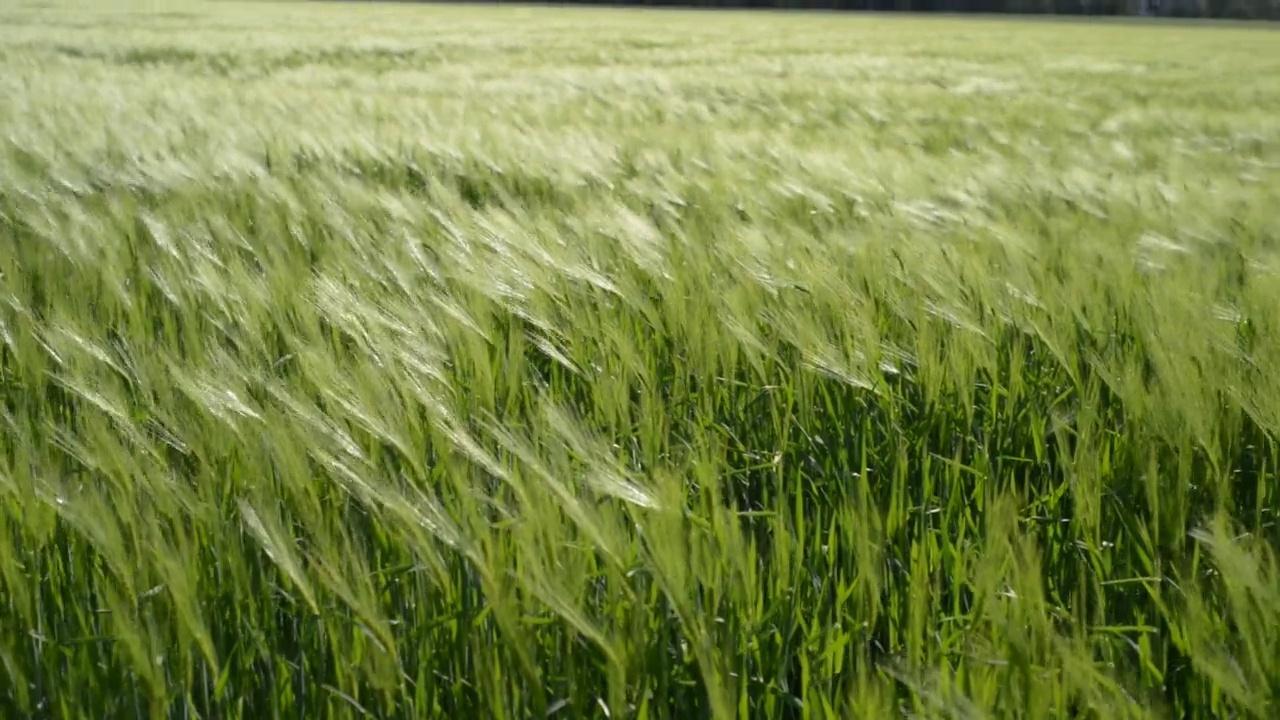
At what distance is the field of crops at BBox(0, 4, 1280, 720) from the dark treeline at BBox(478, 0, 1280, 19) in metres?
47.3

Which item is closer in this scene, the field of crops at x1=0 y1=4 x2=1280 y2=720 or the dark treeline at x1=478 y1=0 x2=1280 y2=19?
Result: the field of crops at x1=0 y1=4 x2=1280 y2=720

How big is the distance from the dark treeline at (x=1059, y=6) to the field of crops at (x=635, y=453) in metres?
47.3

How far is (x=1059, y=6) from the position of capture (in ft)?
151

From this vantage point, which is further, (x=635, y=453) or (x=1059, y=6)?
(x=1059, y=6)

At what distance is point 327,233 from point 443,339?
0.81m

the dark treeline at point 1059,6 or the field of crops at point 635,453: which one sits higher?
the dark treeline at point 1059,6

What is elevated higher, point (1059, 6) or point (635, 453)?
point (1059, 6)

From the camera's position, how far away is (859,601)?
0.82 metres

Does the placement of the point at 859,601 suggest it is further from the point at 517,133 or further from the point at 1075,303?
the point at 517,133

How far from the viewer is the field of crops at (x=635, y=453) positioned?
0.76m

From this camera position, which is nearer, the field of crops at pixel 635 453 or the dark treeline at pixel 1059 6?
the field of crops at pixel 635 453

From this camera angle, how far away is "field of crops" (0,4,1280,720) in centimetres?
76

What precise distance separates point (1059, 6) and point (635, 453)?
50.7m

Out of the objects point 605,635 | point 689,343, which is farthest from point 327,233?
point 605,635
